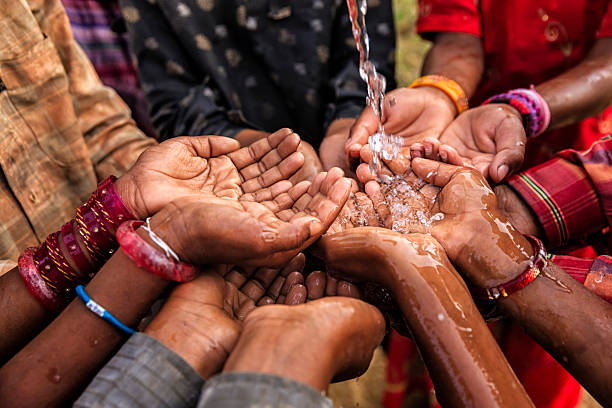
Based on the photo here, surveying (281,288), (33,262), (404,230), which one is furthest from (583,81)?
(33,262)

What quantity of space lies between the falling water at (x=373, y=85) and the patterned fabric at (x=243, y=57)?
93 millimetres

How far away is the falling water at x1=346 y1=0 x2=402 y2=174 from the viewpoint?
A: 1.88 meters

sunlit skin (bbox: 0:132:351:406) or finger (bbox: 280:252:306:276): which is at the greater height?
sunlit skin (bbox: 0:132:351:406)

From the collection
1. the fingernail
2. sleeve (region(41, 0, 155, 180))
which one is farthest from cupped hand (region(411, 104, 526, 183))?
sleeve (region(41, 0, 155, 180))

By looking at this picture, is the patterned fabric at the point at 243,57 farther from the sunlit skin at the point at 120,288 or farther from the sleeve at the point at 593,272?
the sleeve at the point at 593,272

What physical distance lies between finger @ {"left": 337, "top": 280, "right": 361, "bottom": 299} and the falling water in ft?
1.85

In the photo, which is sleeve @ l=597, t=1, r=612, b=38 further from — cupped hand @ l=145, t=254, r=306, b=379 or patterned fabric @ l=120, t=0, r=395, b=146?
cupped hand @ l=145, t=254, r=306, b=379

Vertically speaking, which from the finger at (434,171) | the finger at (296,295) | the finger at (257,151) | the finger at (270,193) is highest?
the finger at (257,151)

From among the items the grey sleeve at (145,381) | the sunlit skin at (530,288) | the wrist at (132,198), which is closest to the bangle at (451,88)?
the sunlit skin at (530,288)

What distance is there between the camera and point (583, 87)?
2006 millimetres

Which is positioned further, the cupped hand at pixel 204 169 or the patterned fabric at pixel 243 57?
the patterned fabric at pixel 243 57

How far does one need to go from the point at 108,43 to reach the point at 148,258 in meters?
2.38

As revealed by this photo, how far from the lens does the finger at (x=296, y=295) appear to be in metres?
1.41

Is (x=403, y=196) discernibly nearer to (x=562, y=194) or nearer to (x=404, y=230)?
(x=404, y=230)
